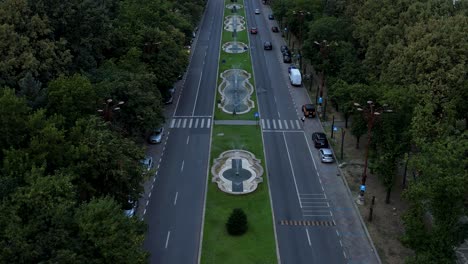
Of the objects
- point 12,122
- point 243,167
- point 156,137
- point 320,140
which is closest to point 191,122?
point 156,137

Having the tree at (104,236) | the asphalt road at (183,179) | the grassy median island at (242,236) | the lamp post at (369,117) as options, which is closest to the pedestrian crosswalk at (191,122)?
the asphalt road at (183,179)

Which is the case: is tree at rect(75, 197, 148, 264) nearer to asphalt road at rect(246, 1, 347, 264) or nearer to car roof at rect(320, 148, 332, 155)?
asphalt road at rect(246, 1, 347, 264)

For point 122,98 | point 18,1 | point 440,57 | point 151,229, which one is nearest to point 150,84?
point 122,98

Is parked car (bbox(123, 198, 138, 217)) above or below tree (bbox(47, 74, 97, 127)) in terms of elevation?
below

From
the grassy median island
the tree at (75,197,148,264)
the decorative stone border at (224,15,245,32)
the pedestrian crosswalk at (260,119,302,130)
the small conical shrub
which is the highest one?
the tree at (75,197,148,264)

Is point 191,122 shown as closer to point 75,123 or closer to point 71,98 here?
point 71,98

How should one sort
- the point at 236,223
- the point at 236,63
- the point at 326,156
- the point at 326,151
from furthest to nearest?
1. the point at 236,63
2. the point at 326,151
3. the point at 326,156
4. the point at 236,223

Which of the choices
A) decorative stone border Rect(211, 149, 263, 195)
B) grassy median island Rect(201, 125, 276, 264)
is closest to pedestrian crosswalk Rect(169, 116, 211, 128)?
decorative stone border Rect(211, 149, 263, 195)
